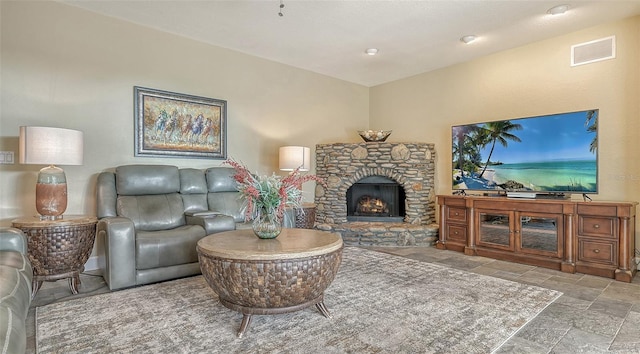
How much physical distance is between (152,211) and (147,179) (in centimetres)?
36

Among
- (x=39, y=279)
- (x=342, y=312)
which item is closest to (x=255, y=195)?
(x=342, y=312)

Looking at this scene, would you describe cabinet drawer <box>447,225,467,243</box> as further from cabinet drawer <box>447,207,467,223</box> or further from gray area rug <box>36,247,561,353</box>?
gray area rug <box>36,247,561,353</box>

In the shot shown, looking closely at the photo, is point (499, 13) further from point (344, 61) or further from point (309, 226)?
point (309, 226)

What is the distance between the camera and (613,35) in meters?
3.67

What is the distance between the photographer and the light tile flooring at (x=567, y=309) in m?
1.94

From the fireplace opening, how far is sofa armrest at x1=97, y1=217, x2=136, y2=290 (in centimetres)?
327

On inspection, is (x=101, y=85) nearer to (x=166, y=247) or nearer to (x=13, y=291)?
(x=166, y=247)

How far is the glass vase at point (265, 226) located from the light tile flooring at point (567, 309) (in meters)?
1.37

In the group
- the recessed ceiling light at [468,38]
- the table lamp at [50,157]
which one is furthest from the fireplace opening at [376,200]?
the table lamp at [50,157]

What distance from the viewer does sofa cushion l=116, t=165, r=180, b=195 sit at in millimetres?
3408

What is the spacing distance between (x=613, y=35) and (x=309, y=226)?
3.99m

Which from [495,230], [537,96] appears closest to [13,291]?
[495,230]

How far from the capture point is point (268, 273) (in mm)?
1951

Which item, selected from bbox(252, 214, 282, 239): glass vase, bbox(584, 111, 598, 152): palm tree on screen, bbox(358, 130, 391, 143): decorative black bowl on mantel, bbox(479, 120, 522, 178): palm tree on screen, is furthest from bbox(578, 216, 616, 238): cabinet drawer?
bbox(252, 214, 282, 239): glass vase
